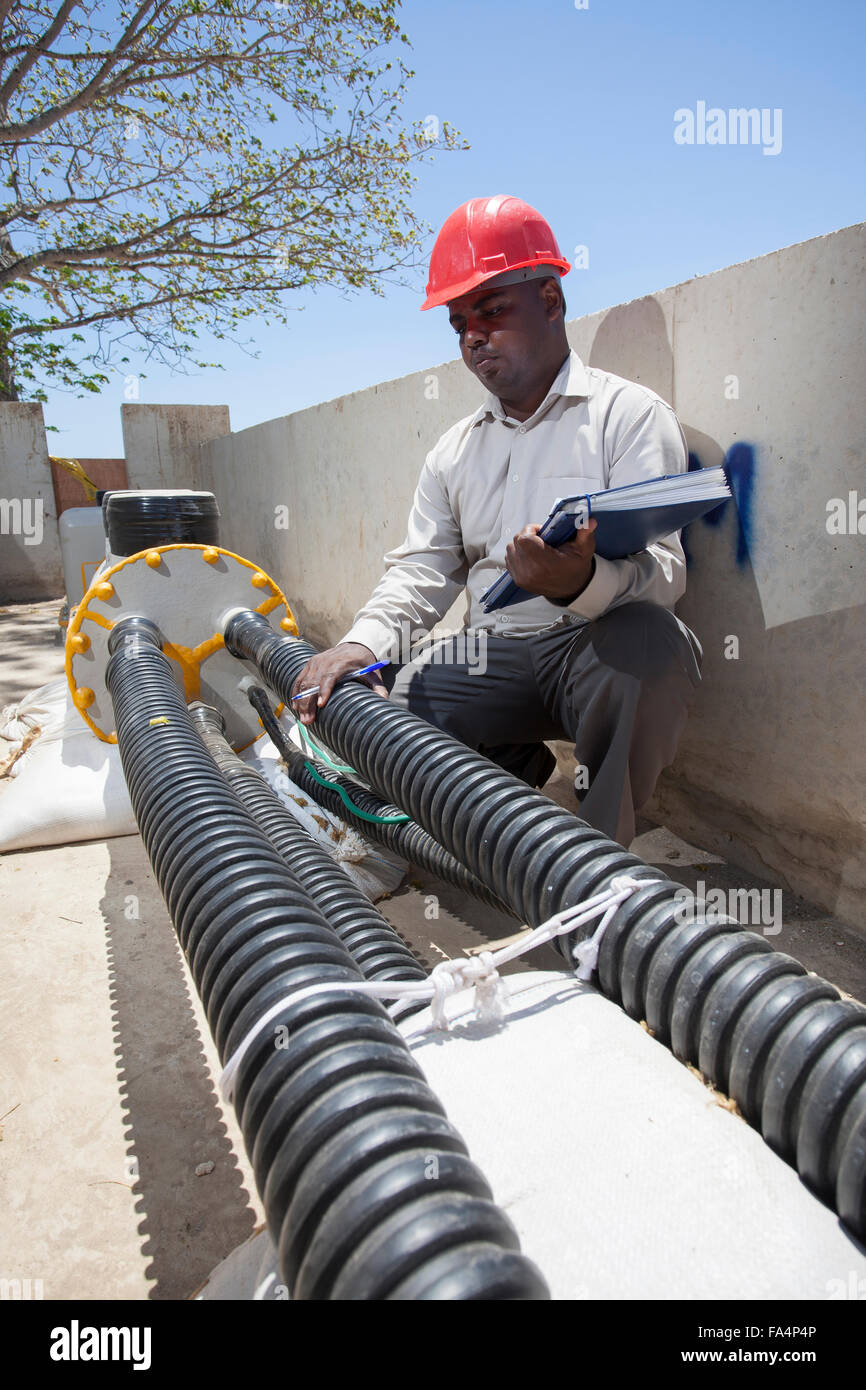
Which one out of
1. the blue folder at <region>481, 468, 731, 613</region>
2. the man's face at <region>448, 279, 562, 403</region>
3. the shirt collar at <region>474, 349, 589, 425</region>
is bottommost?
the blue folder at <region>481, 468, 731, 613</region>

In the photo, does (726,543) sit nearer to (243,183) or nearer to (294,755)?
(294,755)

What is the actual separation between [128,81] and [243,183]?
166cm

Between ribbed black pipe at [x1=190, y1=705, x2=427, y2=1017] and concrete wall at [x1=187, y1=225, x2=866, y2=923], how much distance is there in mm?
1092

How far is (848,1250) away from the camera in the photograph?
0.76m

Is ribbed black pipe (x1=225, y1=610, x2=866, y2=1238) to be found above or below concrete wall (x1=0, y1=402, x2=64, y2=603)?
below

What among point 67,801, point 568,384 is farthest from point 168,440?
point 568,384

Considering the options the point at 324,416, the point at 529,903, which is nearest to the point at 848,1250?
the point at 529,903

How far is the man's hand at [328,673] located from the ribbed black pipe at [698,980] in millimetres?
572

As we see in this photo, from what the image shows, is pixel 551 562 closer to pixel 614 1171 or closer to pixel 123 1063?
pixel 614 1171

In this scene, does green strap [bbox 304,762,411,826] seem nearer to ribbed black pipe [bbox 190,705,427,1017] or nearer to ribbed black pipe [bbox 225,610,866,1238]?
ribbed black pipe [bbox 190,705,427,1017]

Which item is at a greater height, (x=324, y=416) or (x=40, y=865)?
(x=324, y=416)

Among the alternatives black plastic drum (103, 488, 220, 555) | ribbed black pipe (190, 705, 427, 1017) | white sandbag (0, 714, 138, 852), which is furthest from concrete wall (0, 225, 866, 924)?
white sandbag (0, 714, 138, 852)

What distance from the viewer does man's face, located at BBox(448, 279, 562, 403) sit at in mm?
2254

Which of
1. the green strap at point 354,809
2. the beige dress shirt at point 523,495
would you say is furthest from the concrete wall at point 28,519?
the beige dress shirt at point 523,495
